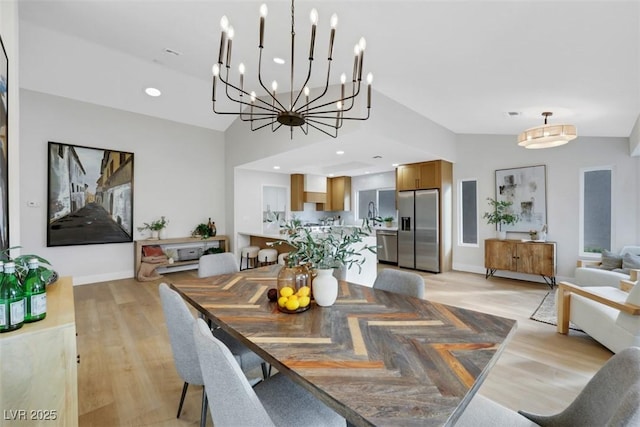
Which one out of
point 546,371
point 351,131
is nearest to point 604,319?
point 546,371

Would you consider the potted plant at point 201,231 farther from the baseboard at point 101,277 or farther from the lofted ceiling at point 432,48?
the lofted ceiling at point 432,48

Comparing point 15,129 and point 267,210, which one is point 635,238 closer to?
point 267,210

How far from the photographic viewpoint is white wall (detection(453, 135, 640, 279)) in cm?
409

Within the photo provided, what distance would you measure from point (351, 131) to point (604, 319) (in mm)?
3144

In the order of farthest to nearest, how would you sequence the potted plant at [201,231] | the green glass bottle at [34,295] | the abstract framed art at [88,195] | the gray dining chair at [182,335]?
the potted plant at [201,231]
the abstract framed art at [88,195]
the gray dining chair at [182,335]
the green glass bottle at [34,295]

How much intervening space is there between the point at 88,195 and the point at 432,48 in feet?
18.2

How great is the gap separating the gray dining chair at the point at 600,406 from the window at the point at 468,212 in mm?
5108

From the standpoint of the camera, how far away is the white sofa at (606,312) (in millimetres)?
2201

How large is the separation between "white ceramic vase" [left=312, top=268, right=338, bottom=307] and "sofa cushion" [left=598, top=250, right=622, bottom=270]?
168 inches

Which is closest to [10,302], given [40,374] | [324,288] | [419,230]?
[40,374]

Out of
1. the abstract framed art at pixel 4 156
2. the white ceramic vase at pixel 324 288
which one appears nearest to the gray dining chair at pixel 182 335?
the white ceramic vase at pixel 324 288

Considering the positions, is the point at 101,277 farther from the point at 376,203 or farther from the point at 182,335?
the point at 376,203

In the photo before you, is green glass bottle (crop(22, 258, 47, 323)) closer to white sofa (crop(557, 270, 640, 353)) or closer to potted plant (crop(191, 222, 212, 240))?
white sofa (crop(557, 270, 640, 353))

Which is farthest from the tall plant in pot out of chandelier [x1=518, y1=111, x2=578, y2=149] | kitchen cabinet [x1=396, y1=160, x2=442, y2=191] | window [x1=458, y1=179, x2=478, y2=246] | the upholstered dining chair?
window [x1=458, y1=179, x2=478, y2=246]
